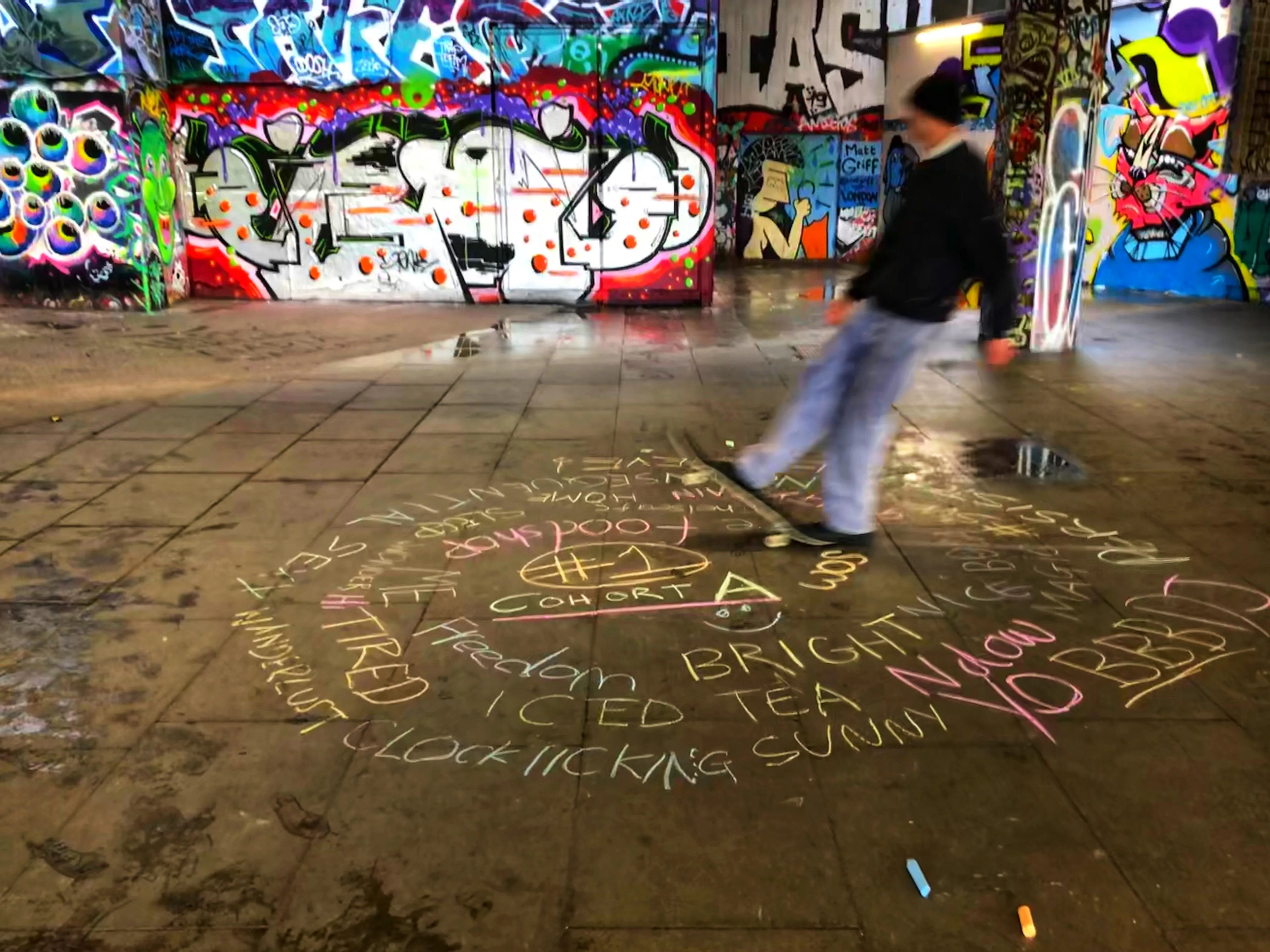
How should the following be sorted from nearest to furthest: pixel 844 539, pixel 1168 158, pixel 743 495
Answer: pixel 844 539, pixel 743 495, pixel 1168 158

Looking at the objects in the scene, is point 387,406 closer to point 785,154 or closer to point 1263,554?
point 1263,554

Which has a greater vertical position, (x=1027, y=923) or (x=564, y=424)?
(x=564, y=424)

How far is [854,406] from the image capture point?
13.9ft

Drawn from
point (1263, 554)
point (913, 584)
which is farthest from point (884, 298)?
point (1263, 554)

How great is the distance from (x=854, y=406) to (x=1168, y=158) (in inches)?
497

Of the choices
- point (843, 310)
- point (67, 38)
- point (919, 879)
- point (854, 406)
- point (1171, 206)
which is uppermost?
point (67, 38)

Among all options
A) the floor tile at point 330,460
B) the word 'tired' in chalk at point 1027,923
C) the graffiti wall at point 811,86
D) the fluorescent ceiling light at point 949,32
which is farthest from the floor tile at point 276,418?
the fluorescent ceiling light at point 949,32

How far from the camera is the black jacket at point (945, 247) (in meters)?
3.91

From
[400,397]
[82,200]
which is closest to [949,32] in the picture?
[82,200]

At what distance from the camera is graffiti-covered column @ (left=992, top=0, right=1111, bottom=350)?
8.80 meters

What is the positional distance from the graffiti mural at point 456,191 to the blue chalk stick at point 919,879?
35.3 ft

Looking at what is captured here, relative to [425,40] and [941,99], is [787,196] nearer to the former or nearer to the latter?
[425,40]

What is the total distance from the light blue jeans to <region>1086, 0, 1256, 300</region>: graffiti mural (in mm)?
10446

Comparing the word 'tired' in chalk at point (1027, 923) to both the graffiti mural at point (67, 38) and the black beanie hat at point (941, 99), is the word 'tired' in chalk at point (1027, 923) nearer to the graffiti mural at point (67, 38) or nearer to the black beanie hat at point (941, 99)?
A: the black beanie hat at point (941, 99)
